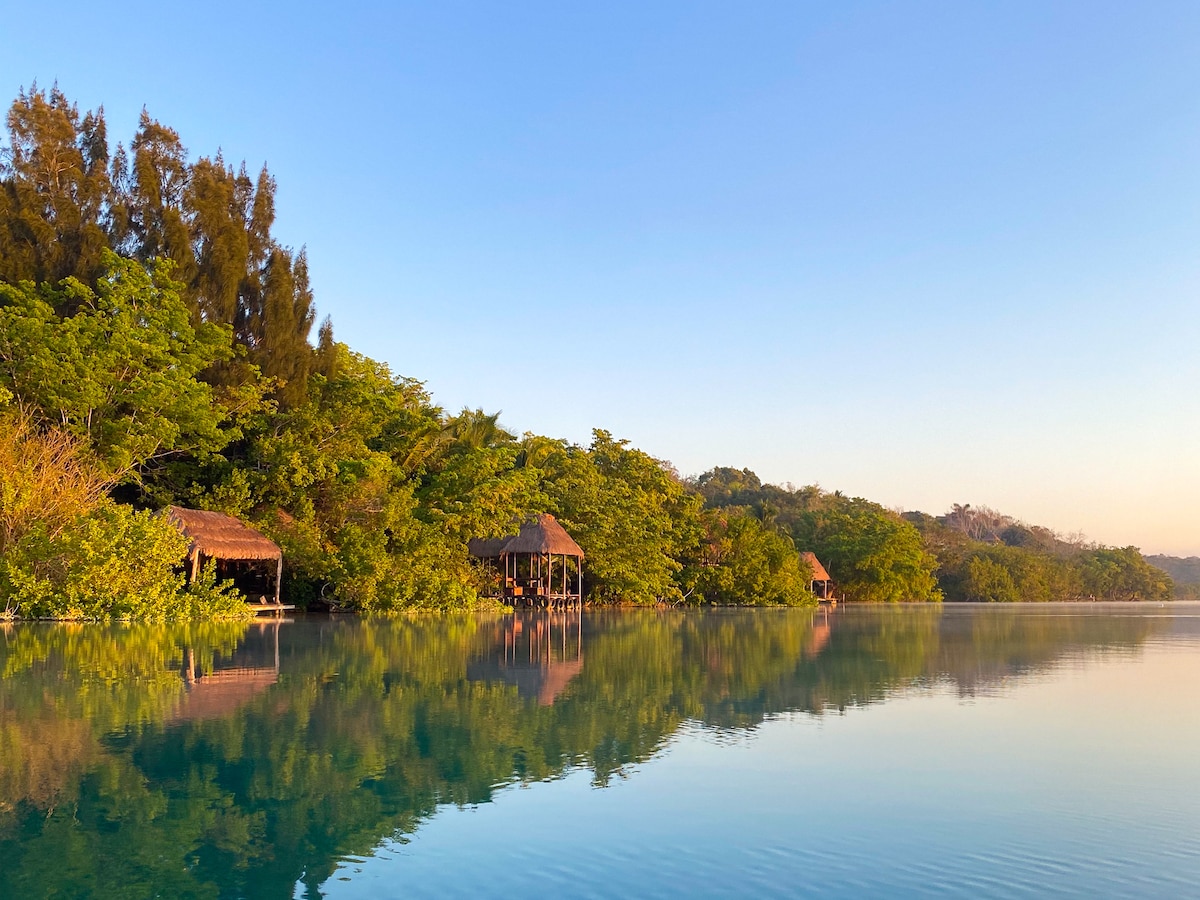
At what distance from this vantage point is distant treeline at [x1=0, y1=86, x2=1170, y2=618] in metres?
16.6

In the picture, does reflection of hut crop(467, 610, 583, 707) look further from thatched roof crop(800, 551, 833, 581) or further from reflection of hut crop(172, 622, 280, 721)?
thatched roof crop(800, 551, 833, 581)

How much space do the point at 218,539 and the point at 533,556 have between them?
41.0 feet

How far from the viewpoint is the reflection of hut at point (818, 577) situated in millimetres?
41681

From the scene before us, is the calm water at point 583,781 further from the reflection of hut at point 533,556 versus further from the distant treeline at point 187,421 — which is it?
the reflection of hut at point 533,556

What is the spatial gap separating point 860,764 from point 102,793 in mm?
3887

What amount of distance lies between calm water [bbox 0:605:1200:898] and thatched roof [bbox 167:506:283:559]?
313 inches

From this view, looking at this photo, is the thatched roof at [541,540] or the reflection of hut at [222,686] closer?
the reflection of hut at [222,686]

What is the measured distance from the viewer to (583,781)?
510 centimetres

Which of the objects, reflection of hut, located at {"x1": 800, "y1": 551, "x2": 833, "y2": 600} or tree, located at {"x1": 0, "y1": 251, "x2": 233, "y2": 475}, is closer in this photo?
tree, located at {"x1": 0, "y1": 251, "x2": 233, "y2": 475}

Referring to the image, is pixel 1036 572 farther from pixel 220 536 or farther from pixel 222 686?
pixel 222 686

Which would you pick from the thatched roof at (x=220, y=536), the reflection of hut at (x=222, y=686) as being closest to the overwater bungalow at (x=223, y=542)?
the thatched roof at (x=220, y=536)

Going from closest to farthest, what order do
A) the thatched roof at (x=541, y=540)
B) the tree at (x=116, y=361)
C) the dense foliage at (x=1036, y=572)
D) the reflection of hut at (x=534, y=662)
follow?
the reflection of hut at (x=534, y=662) < the tree at (x=116, y=361) < the thatched roof at (x=541, y=540) < the dense foliage at (x=1036, y=572)

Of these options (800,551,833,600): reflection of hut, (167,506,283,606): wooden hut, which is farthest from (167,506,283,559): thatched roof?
(800,551,833,600): reflection of hut

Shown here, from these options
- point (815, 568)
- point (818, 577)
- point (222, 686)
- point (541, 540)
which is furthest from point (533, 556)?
point (222, 686)
